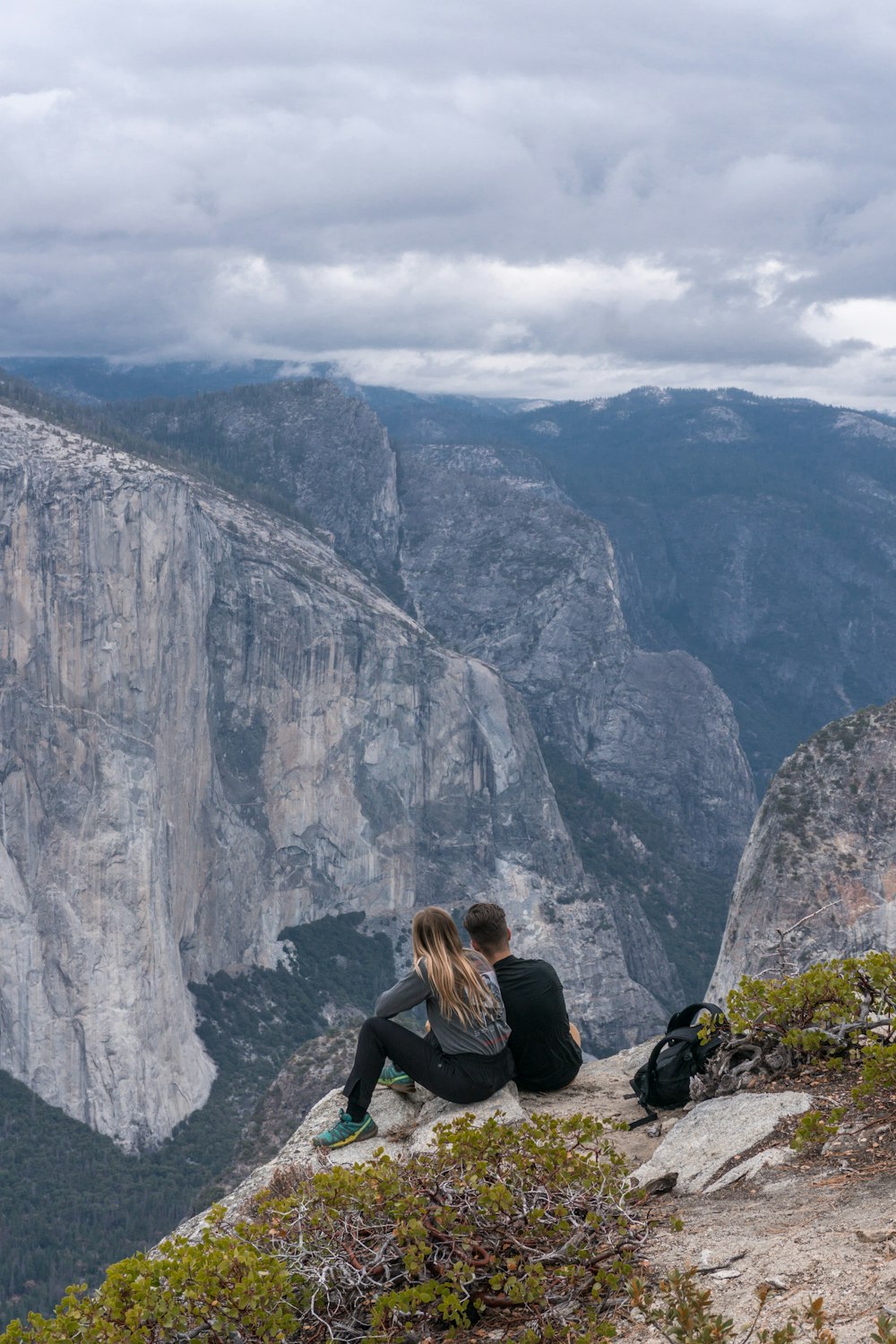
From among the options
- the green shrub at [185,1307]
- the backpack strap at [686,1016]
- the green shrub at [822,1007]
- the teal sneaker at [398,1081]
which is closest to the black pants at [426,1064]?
the teal sneaker at [398,1081]

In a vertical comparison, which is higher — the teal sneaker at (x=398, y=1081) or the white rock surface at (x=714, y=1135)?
the white rock surface at (x=714, y=1135)

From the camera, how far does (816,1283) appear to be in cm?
613

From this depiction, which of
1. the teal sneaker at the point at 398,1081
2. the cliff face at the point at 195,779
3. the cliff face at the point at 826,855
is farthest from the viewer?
the cliff face at the point at 195,779

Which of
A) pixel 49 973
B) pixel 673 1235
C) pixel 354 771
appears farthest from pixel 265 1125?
pixel 354 771

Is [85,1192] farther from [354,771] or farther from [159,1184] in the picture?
[354,771]

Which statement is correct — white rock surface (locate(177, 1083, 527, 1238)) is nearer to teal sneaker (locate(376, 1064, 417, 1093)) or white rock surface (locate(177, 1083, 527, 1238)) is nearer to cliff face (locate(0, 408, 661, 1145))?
teal sneaker (locate(376, 1064, 417, 1093))

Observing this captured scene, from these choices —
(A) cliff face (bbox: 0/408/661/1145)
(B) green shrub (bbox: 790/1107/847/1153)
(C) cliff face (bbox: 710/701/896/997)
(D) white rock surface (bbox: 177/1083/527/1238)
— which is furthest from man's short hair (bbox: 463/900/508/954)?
(A) cliff face (bbox: 0/408/661/1145)

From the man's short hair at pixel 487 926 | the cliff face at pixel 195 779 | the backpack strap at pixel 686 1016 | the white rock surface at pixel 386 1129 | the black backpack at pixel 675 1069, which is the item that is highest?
the man's short hair at pixel 487 926

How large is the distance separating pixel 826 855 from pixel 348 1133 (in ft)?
240

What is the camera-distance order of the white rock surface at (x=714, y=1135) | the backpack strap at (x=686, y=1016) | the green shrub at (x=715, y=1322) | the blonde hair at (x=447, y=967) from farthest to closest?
the backpack strap at (x=686, y=1016) → the blonde hair at (x=447, y=967) → the white rock surface at (x=714, y=1135) → the green shrub at (x=715, y=1322)

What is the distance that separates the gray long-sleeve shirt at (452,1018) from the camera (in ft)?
33.9

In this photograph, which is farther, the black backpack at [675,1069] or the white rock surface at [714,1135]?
the black backpack at [675,1069]

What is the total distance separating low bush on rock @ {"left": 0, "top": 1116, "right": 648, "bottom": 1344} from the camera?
654cm

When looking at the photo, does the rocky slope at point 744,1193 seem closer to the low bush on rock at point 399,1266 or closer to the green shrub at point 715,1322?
the green shrub at point 715,1322
